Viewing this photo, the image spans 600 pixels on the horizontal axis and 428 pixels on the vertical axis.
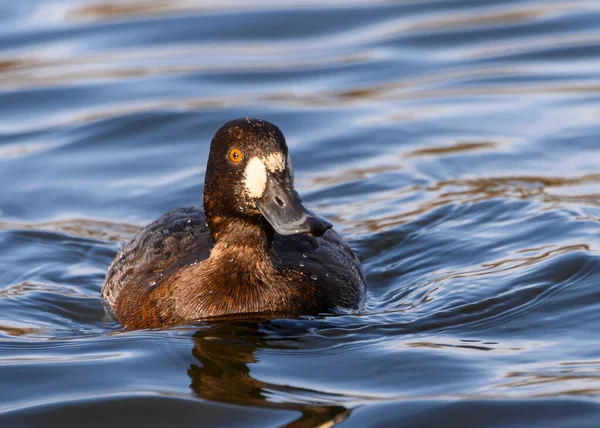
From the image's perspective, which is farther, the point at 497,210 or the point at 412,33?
the point at 412,33

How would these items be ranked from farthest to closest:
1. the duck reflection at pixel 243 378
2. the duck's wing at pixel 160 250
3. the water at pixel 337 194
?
the duck's wing at pixel 160 250
the water at pixel 337 194
the duck reflection at pixel 243 378

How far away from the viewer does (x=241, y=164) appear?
22.3 ft

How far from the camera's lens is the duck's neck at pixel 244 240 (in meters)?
7.09

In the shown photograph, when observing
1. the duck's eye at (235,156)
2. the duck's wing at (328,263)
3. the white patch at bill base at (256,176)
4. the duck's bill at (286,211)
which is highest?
the duck's eye at (235,156)

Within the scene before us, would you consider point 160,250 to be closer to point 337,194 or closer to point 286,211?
point 286,211

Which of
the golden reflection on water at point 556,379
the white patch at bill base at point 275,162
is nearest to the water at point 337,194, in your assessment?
the golden reflection on water at point 556,379

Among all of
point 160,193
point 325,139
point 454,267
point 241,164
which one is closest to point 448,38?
point 325,139

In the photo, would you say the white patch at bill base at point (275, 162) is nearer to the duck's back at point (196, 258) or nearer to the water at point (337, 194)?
the duck's back at point (196, 258)

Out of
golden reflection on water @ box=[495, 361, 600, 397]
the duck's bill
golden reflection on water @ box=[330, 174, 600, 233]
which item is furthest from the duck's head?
golden reflection on water @ box=[330, 174, 600, 233]

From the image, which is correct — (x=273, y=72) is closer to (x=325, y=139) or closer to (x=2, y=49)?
Result: (x=325, y=139)

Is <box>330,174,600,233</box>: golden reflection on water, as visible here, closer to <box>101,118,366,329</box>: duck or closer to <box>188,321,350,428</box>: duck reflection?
<box>101,118,366,329</box>: duck

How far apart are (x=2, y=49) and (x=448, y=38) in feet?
19.7

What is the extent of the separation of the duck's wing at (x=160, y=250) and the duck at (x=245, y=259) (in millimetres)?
12

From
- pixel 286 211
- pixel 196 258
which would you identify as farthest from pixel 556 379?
pixel 196 258
